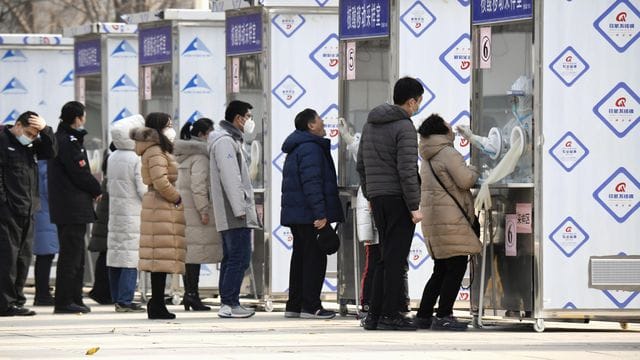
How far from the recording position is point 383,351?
1152 cm

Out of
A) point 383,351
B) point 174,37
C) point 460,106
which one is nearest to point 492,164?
point 460,106

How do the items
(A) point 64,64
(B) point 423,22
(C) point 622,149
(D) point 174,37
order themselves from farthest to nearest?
(A) point 64,64
(D) point 174,37
(B) point 423,22
(C) point 622,149

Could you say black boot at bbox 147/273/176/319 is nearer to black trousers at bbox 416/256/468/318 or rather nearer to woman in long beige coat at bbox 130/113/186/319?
woman in long beige coat at bbox 130/113/186/319

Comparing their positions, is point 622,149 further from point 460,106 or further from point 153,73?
point 153,73

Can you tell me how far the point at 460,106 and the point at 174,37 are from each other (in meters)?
4.46

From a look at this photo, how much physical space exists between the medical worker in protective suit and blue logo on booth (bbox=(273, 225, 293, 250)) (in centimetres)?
344

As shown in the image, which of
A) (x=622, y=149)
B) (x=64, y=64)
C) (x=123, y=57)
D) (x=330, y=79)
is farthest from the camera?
(x=64, y=64)

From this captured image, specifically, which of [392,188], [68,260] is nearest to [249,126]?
[68,260]

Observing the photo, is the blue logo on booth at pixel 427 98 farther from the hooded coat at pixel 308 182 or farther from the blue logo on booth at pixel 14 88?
the blue logo on booth at pixel 14 88

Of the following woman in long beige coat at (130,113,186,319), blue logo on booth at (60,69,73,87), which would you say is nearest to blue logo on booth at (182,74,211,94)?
blue logo on booth at (60,69,73,87)

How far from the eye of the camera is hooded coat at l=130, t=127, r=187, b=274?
15.0m

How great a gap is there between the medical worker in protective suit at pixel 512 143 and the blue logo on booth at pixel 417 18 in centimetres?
162

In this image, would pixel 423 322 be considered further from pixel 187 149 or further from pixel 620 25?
pixel 187 149

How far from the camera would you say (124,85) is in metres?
21.0
